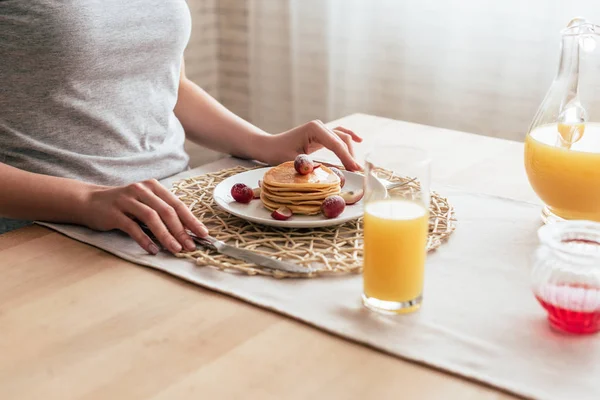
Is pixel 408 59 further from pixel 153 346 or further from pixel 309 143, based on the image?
pixel 153 346

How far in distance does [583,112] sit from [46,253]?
80 centimetres

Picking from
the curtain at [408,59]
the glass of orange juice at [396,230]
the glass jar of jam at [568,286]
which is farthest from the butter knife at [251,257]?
the curtain at [408,59]

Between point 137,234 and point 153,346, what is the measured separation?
0.90ft

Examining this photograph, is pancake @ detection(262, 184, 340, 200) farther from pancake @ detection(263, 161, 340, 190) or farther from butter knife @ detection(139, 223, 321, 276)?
butter knife @ detection(139, 223, 321, 276)

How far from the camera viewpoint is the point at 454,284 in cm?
97

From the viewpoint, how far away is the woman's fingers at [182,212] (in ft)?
3.51

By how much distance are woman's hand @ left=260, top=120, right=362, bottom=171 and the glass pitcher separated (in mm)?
337

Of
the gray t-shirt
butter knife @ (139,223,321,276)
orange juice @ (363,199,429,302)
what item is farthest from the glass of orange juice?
the gray t-shirt

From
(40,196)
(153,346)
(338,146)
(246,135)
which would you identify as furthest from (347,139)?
(153,346)

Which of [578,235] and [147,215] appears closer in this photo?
[578,235]

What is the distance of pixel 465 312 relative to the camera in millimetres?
894

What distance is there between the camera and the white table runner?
30.6 inches

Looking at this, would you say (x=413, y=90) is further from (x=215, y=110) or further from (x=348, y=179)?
(x=348, y=179)

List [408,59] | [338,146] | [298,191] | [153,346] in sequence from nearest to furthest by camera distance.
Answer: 1. [153,346]
2. [298,191]
3. [338,146]
4. [408,59]
